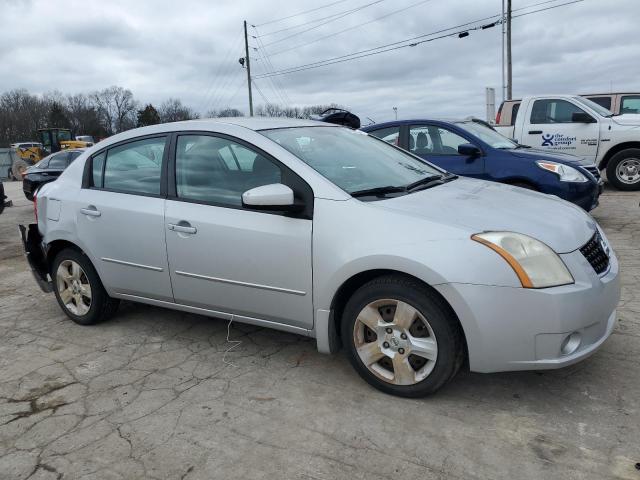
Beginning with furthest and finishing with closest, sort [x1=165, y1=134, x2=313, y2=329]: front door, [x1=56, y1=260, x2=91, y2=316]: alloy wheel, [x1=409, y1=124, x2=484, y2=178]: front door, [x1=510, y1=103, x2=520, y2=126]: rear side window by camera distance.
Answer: [x1=510, y1=103, x2=520, y2=126]: rear side window → [x1=409, y1=124, x2=484, y2=178]: front door → [x1=56, y1=260, x2=91, y2=316]: alloy wheel → [x1=165, y1=134, x2=313, y2=329]: front door

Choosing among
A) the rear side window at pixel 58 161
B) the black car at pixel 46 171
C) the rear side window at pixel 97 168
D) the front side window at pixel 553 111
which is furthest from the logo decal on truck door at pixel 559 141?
the rear side window at pixel 58 161

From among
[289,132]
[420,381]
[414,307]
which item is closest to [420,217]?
[414,307]

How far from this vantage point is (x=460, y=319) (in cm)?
271

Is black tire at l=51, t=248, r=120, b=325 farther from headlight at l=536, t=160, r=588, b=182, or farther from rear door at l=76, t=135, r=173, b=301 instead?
headlight at l=536, t=160, r=588, b=182

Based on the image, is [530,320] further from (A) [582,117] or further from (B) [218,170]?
(A) [582,117]

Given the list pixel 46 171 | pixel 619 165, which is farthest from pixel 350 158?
pixel 46 171

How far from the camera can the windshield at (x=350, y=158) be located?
Result: 10.9 feet

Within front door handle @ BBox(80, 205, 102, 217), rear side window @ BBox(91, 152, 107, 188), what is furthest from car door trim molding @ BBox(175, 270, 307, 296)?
rear side window @ BBox(91, 152, 107, 188)

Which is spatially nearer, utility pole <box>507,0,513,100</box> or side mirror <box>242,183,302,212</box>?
side mirror <box>242,183,302,212</box>

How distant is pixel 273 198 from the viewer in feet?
9.98

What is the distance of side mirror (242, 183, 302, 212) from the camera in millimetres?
3043

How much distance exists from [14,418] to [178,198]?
1.58 meters

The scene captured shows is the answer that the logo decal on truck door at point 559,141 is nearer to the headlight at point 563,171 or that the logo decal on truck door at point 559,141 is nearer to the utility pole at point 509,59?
the headlight at point 563,171

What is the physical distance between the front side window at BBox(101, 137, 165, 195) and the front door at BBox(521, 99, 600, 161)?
8.15 meters
